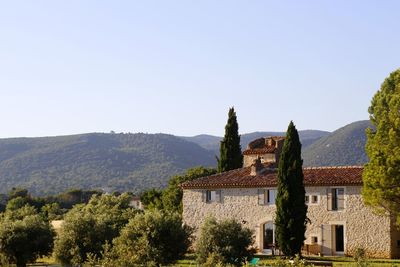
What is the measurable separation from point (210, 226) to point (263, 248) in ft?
49.4

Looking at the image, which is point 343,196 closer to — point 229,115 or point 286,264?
point 229,115

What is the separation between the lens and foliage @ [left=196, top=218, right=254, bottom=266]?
39.0 metres

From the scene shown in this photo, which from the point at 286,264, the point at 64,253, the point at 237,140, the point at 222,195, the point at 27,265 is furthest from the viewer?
the point at 237,140

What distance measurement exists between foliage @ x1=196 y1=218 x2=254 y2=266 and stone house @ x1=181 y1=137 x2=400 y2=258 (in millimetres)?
12798

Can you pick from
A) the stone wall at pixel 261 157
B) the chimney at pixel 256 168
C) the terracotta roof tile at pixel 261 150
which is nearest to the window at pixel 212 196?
the chimney at pixel 256 168

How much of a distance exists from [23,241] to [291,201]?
17.6m

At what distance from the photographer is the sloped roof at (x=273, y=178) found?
169 ft

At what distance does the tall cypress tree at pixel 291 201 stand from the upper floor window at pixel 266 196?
5.70m

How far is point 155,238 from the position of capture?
130ft

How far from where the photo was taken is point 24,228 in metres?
48.4

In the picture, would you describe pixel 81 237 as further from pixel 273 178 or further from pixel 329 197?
pixel 329 197

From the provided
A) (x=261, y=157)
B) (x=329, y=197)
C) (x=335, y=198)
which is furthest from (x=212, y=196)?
(x=335, y=198)

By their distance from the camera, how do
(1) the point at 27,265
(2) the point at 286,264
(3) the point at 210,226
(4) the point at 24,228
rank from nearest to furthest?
(2) the point at 286,264, (3) the point at 210,226, (4) the point at 24,228, (1) the point at 27,265

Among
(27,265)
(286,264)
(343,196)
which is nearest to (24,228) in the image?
(27,265)
